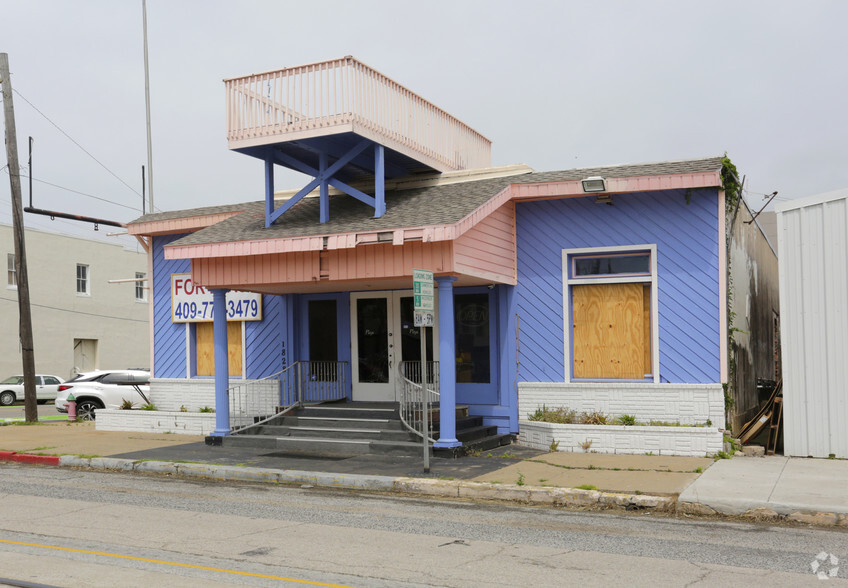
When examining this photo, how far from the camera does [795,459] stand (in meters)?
12.3

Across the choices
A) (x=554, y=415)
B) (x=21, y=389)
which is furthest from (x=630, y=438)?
(x=21, y=389)

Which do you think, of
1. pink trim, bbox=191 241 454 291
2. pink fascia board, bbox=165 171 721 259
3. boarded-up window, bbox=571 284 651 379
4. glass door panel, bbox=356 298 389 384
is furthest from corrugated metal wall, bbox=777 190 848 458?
glass door panel, bbox=356 298 389 384

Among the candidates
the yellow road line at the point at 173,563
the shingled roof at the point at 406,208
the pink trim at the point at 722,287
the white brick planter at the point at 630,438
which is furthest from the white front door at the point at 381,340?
the yellow road line at the point at 173,563

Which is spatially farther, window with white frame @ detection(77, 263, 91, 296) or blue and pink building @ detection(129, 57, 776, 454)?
window with white frame @ detection(77, 263, 91, 296)

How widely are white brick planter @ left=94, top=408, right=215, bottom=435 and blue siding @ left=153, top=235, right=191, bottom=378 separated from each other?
3.32 ft

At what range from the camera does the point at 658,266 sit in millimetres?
13891

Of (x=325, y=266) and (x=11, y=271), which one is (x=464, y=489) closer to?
(x=325, y=266)

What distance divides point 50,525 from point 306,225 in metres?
A: 7.05

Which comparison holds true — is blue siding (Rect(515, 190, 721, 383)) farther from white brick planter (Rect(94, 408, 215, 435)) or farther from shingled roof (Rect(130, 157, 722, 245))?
white brick planter (Rect(94, 408, 215, 435))

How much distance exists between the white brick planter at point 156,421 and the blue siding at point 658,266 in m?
7.03

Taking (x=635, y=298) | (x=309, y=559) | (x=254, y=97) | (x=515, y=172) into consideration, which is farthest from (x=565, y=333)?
(x=309, y=559)

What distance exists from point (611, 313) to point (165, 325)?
A: 33.2 ft

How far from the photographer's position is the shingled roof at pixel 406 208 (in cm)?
1332

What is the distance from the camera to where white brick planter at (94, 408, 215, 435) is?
17.5 m
